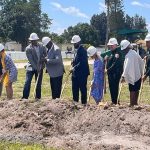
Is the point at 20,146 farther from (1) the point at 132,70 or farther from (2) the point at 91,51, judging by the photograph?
(2) the point at 91,51

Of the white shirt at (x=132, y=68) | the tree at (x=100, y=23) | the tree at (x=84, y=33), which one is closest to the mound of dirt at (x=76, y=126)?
the white shirt at (x=132, y=68)

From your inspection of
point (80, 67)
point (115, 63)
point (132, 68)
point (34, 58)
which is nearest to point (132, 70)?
point (132, 68)

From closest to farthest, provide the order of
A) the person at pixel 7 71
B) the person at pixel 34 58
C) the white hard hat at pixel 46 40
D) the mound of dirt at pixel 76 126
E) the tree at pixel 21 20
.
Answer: the mound of dirt at pixel 76 126
the white hard hat at pixel 46 40
the person at pixel 7 71
the person at pixel 34 58
the tree at pixel 21 20

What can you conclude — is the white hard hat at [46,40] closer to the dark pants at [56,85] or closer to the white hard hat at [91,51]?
the dark pants at [56,85]

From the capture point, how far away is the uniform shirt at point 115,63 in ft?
39.9

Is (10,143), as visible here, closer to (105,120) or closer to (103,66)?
(105,120)

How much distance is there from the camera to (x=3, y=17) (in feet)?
262

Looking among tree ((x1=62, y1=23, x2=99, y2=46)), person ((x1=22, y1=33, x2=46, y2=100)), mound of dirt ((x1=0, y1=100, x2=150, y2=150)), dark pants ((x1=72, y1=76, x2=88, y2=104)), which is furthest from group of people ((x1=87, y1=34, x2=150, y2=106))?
tree ((x1=62, y1=23, x2=99, y2=46))

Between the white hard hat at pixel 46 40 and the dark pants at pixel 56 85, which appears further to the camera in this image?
the dark pants at pixel 56 85

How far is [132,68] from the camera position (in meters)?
11.3

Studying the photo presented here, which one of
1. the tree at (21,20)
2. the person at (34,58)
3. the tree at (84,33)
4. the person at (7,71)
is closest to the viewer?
the person at (7,71)

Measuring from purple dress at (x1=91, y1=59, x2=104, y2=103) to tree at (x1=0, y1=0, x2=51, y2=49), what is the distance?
61573mm

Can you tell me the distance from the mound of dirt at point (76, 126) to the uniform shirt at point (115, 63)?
230cm

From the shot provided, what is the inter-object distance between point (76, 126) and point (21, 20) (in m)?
68.4
